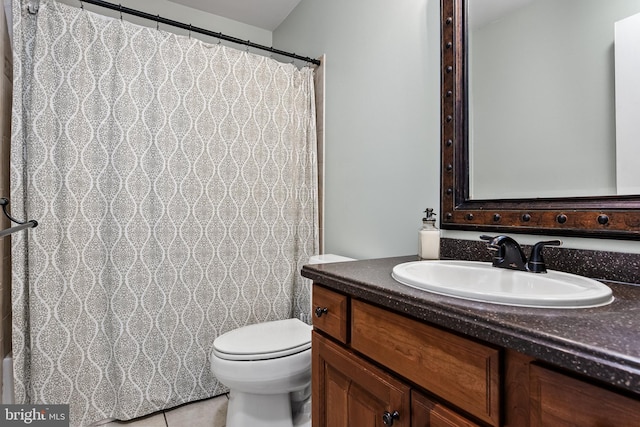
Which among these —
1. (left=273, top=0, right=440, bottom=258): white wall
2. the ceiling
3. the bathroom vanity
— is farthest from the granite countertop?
the ceiling

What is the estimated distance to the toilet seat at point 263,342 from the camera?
135 centimetres

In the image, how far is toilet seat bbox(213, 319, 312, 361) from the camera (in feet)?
4.43

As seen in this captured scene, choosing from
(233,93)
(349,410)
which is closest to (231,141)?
(233,93)

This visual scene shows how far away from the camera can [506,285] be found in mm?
883

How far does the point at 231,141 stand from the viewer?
6.03ft

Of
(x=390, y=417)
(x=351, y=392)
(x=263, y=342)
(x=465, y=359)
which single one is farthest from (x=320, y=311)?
(x=263, y=342)

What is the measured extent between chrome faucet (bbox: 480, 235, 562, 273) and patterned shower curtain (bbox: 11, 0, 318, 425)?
1.21 meters

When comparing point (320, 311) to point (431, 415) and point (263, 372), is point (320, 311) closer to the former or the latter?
point (431, 415)

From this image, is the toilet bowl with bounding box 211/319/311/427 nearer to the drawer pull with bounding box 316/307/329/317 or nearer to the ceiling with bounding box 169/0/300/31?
the drawer pull with bounding box 316/307/329/317

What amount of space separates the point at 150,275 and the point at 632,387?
5.80 ft

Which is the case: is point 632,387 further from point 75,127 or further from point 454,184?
point 75,127
